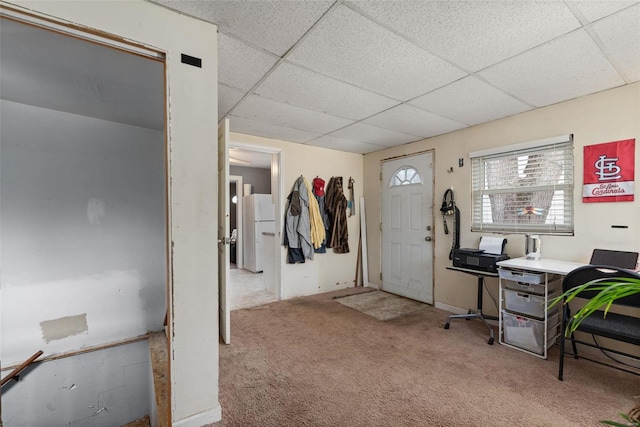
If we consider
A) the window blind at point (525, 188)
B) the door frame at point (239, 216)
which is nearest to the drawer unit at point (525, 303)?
the window blind at point (525, 188)

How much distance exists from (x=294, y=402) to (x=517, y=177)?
293 centimetres

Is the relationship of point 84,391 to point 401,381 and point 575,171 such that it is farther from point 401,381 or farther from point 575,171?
point 575,171

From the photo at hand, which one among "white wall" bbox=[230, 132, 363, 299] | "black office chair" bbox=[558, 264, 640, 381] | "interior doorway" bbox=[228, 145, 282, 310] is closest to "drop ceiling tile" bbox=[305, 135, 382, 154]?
"white wall" bbox=[230, 132, 363, 299]

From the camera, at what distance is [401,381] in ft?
6.55

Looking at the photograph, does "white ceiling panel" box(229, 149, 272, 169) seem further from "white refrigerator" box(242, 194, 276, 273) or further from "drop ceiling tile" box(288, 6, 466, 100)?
"drop ceiling tile" box(288, 6, 466, 100)

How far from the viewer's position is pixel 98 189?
279cm

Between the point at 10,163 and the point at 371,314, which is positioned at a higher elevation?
the point at 10,163

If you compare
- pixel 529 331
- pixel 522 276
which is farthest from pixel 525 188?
pixel 529 331

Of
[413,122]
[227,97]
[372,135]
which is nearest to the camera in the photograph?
[227,97]

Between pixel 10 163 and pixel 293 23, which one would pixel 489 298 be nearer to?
pixel 293 23

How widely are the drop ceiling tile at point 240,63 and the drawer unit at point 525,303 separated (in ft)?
8.94

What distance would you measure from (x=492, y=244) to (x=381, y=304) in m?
1.54

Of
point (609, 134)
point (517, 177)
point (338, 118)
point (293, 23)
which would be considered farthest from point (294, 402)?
point (609, 134)

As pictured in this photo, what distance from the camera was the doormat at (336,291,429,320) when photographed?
3359mm
